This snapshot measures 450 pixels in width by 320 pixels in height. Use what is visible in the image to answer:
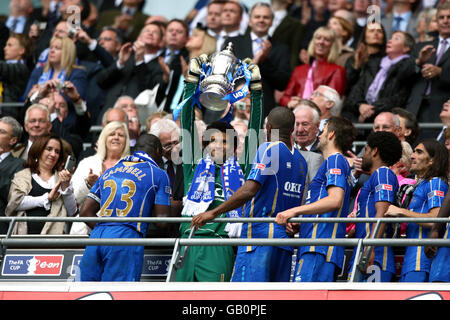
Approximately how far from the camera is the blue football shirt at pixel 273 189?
9102mm

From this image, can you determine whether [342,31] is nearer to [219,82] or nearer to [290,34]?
[290,34]

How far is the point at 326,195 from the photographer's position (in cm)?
930

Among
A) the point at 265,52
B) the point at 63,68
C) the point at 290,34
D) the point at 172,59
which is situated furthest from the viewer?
the point at 290,34

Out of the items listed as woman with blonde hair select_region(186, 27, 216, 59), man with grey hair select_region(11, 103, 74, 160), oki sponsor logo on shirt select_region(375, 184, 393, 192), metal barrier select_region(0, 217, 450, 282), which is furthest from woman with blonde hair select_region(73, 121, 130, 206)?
oki sponsor logo on shirt select_region(375, 184, 393, 192)

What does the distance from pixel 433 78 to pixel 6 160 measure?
17.8ft

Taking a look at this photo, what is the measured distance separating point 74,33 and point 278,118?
20.9 feet

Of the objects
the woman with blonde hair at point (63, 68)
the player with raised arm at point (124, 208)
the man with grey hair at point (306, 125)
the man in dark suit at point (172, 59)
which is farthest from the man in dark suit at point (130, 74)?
the player with raised arm at point (124, 208)

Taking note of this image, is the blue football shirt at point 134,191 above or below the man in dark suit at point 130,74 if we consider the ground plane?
below

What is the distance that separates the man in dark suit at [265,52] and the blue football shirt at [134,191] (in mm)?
3949

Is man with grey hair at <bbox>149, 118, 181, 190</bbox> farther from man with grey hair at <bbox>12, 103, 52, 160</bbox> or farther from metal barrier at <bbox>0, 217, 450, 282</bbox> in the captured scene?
metal barrier at <bbox>0, 217, 450, 282</bbox>

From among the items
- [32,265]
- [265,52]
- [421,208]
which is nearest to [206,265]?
[32,265]

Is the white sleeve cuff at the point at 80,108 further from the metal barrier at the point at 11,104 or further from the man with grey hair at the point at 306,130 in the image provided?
the man with grey hair at the point at 306,130

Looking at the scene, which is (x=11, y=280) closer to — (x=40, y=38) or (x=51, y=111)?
(x=51, y=111)
